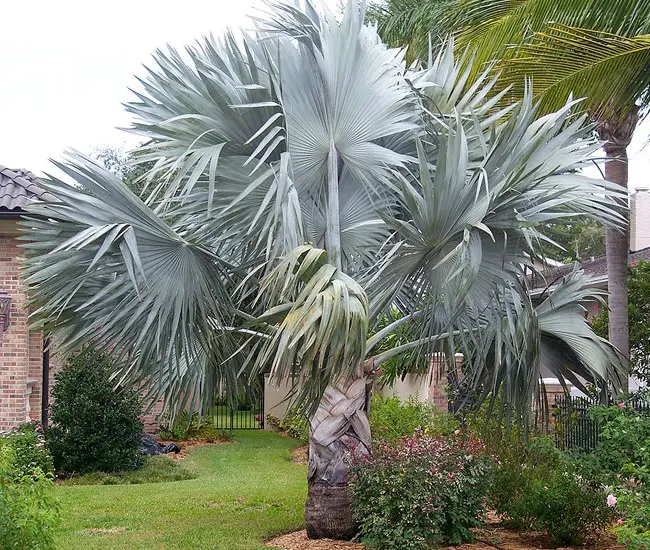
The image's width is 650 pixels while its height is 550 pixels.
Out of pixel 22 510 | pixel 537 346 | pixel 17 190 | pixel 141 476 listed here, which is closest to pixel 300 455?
pixel 141 476

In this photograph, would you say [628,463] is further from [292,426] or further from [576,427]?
[292,426]

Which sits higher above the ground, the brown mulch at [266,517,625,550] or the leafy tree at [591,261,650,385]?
the leafy tree at [591,261,650,385]

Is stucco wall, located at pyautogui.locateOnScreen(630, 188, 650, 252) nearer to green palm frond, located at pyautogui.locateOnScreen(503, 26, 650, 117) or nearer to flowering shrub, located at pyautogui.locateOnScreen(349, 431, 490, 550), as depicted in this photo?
green palm frond, located at pyautogui.locateOnScreen(503, 26, 650, 117)

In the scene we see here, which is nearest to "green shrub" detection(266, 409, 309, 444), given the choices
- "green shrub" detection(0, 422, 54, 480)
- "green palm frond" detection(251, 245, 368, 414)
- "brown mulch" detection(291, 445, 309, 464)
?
"brown mulch" detection(291, 445, 309, 464)

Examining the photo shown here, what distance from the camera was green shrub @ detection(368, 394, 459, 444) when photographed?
1258 centimetres

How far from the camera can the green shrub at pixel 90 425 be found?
1380 centimetres

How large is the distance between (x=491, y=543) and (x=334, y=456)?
176cm

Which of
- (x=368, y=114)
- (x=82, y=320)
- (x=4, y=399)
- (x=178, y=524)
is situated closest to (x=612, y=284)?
(x=368, y=114)

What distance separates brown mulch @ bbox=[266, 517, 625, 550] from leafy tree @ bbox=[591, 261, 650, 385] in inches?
251

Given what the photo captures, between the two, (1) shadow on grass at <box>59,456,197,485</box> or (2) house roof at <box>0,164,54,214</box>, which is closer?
(2) house roof at <box>0,164,54,214</box>

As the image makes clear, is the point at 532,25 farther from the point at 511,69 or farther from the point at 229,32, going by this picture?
the point at 229,32

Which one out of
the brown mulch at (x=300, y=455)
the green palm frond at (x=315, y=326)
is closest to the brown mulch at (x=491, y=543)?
the green palm frond at (x=315, y=326)

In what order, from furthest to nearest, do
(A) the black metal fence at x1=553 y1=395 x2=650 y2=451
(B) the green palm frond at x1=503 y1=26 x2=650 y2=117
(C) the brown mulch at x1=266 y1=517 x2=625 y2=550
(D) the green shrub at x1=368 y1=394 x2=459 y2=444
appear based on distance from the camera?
(D) the green shrub at x1=368 y1=394 x2=459 y2=444 < (A) the black metal fence at x1=553 y1=395 x2=650 y2=451 < (B) the green palm frond at x1=503 y1=26 x2=650 y2=117 < (C) the brown mulch at x1=266 y1=517 x2=625 y2=550

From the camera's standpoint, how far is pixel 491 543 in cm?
869
